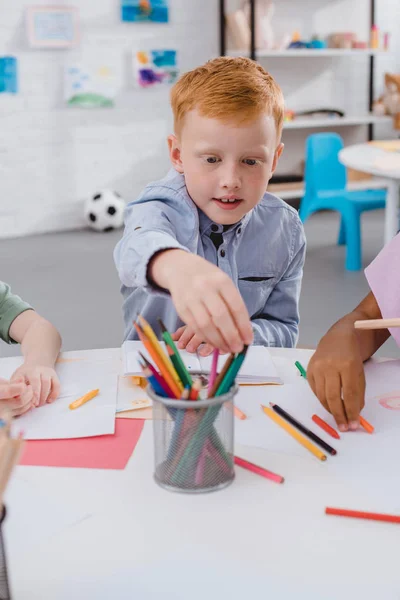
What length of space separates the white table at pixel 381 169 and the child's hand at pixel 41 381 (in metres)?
2.26

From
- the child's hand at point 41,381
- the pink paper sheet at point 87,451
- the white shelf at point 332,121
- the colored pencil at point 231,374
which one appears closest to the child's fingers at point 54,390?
the child's hand at point 41,381

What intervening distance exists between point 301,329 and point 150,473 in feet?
7.05

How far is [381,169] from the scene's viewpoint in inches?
119

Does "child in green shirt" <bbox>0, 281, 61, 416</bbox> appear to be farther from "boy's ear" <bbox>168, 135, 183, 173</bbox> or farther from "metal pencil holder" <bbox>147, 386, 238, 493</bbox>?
"boy's ear" <bbox>168, 135, 183, 173</bbox>

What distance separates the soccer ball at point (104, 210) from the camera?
4.50m

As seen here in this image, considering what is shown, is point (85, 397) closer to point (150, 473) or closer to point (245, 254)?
point (150, 473)

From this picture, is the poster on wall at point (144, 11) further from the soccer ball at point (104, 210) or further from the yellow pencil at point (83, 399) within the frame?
the yellow pencil at point (83, 399)

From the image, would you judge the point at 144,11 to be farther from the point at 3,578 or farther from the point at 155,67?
the point at 3,578

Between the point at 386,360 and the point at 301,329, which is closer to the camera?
the point at 386,360

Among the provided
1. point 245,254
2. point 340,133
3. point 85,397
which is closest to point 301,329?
point 245,254

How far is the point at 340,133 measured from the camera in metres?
5.38

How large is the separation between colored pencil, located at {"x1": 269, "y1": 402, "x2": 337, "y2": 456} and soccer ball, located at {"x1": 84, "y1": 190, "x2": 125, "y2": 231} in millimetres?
3680

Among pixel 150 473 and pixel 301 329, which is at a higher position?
pixel 150 473

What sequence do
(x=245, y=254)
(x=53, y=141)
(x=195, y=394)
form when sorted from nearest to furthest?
(x=195, y=394), (x=245, y=254), (x=53, y=141)
